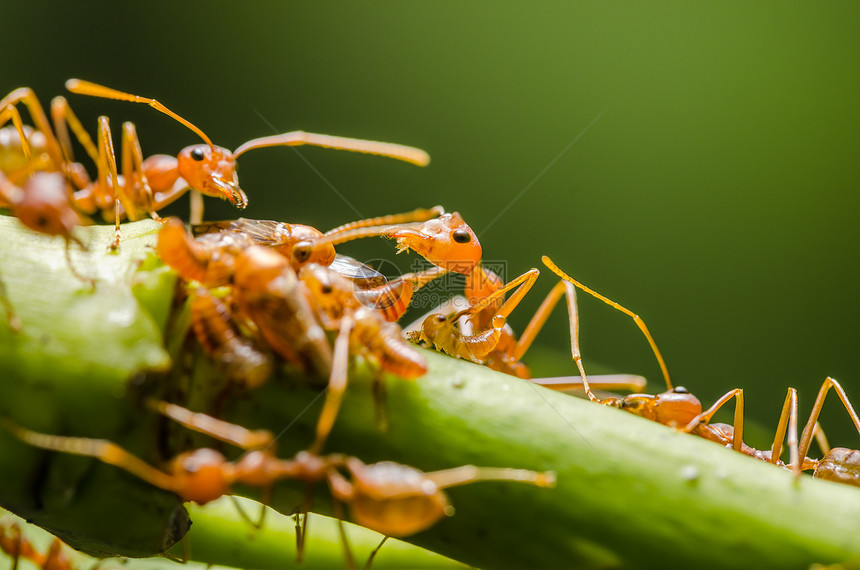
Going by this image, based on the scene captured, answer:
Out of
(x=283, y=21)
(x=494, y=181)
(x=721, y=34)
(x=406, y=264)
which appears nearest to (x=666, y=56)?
(x=721, y=34)

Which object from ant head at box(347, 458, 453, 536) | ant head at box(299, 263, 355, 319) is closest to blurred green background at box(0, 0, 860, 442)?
ant head at box(299, 263, 355, 319)

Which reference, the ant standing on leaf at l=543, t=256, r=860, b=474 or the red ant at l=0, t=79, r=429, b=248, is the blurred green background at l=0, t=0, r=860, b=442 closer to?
the red ant at l=0, t=79, r=429, b=248

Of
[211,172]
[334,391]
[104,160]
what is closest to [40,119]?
[104,160]

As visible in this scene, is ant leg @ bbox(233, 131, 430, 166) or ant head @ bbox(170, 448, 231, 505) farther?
ant leg @ bbox(233, 131, 430, 166)

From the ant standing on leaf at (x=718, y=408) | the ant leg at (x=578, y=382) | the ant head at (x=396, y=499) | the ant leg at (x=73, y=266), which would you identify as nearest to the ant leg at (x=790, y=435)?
the ant standing on leaf at (x=718, y=408)

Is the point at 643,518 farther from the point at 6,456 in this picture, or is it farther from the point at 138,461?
the point at 6,456

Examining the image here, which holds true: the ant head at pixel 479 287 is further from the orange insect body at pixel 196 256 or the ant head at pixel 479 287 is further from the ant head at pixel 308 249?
the orange insect body at pixel 196 256

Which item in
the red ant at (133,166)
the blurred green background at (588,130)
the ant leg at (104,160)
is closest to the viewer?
the ant leg at (104,160)
